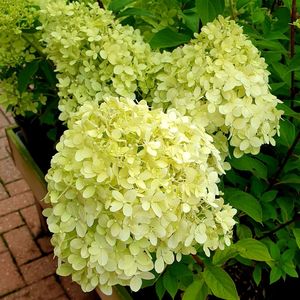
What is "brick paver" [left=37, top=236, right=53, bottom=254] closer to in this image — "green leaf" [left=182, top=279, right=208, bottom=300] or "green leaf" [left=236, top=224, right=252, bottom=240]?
"green leaf" [left=236, top=224, right=252, bottom=240]

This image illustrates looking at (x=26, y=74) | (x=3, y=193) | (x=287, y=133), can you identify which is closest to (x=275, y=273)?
(x=287, y=133)

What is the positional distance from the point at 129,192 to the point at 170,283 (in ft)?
1.54

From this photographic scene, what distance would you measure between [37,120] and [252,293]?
3.76ft

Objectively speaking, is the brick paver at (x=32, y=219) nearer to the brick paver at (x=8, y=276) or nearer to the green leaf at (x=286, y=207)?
the brick paver at (x=8, y=276)

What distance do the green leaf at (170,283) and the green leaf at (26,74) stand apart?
2.76 ft

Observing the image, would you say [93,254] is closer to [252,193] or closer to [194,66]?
[194,66]

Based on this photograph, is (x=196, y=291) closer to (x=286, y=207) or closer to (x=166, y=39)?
(x=286, y=207)

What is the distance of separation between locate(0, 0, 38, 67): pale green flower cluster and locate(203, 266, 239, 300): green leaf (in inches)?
36.2

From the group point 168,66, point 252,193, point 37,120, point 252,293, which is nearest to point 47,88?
point 37,120

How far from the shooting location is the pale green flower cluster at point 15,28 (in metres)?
1.56

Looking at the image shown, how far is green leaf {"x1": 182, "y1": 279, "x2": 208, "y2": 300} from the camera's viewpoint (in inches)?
49.2

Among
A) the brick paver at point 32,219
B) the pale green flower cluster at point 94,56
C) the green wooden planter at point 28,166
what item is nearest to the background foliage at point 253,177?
the pale green flower cluster at point 94,56

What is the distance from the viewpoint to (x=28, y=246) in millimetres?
2750

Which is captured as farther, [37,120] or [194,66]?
[37,120]
